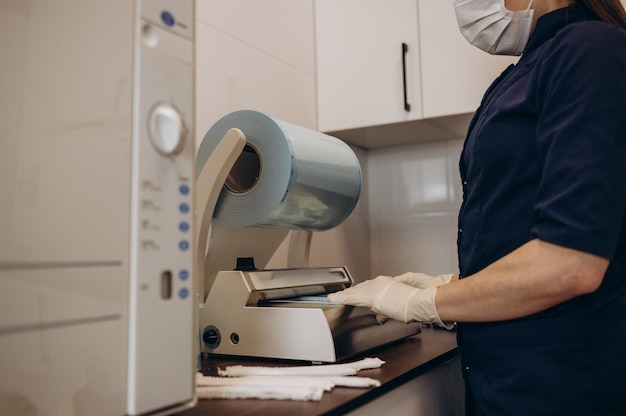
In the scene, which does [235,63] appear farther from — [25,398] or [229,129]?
[25,398]

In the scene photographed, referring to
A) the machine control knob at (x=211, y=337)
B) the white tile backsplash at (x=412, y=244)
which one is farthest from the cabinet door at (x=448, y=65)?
the machine control knob at (x=211, y=337)

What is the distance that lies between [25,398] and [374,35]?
133 cm

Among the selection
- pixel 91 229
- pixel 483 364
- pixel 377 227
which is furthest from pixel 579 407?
pixel 377 227

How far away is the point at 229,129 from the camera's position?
107cm

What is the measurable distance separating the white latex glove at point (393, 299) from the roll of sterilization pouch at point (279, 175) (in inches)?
7.1

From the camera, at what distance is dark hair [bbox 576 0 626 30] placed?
90 cm

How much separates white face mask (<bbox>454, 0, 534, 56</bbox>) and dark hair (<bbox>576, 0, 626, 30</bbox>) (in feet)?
0.30

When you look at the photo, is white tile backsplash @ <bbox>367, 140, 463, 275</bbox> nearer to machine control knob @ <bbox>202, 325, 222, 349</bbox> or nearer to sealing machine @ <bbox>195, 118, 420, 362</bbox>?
sealing machine @ <bbox>195, 118, 420, 362</bbox>

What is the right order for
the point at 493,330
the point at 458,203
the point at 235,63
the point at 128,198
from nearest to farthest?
the point at 128,198 → the point at 493,330 → the point at 235,63 → the point at 458,203

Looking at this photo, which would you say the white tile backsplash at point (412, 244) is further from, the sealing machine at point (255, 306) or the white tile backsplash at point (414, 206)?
the sealing machine at point (255, 306)

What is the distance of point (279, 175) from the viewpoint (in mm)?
1017

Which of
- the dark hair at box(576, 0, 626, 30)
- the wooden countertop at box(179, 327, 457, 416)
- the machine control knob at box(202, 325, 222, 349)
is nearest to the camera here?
the wooden countertop at box(179, 327, 457, 416)

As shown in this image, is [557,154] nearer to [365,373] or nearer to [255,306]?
[365,373]

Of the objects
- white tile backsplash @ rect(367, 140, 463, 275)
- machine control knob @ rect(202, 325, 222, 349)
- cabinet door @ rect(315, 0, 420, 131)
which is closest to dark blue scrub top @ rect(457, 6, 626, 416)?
machine control knob @ rect(202, 325, 222, 349)
